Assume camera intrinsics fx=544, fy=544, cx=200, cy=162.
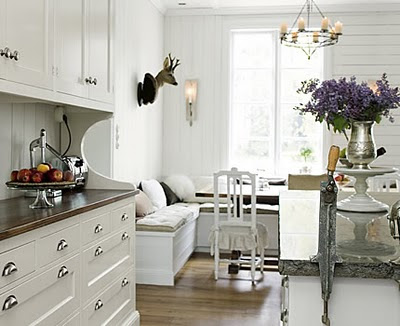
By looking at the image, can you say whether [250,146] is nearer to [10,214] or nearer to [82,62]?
[82,62]

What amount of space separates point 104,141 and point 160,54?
12.2ft

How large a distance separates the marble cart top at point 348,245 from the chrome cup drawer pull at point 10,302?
38.0 inches

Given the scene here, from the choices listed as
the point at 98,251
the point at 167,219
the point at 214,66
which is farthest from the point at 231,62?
the point at 98,251

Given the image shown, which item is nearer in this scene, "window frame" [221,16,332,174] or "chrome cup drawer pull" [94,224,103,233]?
Result: "chrome cup drawer pull" [94,224,103,233]

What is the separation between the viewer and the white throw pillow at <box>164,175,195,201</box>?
Result: 6.70 metres

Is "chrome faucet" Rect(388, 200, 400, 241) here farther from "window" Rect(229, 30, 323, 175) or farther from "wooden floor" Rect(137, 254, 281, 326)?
"window" Rect(229, 30, 323, 175)

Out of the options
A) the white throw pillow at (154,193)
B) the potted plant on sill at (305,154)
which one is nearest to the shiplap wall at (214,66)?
the potted plant on sill at (305,154)

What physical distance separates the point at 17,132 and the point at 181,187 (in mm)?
3804

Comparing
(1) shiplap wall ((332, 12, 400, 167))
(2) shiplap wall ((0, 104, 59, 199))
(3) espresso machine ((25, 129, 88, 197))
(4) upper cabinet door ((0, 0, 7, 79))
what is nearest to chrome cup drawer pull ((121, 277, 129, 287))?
(3) espresso machine ((25, 129, 88, 197))

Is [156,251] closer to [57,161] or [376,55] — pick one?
[57,161]

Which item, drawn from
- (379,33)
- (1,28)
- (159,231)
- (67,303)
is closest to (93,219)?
(67,303)

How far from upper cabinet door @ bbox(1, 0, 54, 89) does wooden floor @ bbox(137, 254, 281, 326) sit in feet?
6.65

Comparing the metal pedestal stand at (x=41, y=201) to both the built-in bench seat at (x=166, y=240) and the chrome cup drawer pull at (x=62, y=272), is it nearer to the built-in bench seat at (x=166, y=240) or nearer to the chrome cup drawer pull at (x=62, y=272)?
the chrome cup drawer pull at (x=62, y=272)

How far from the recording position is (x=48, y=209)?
8.13 feet
